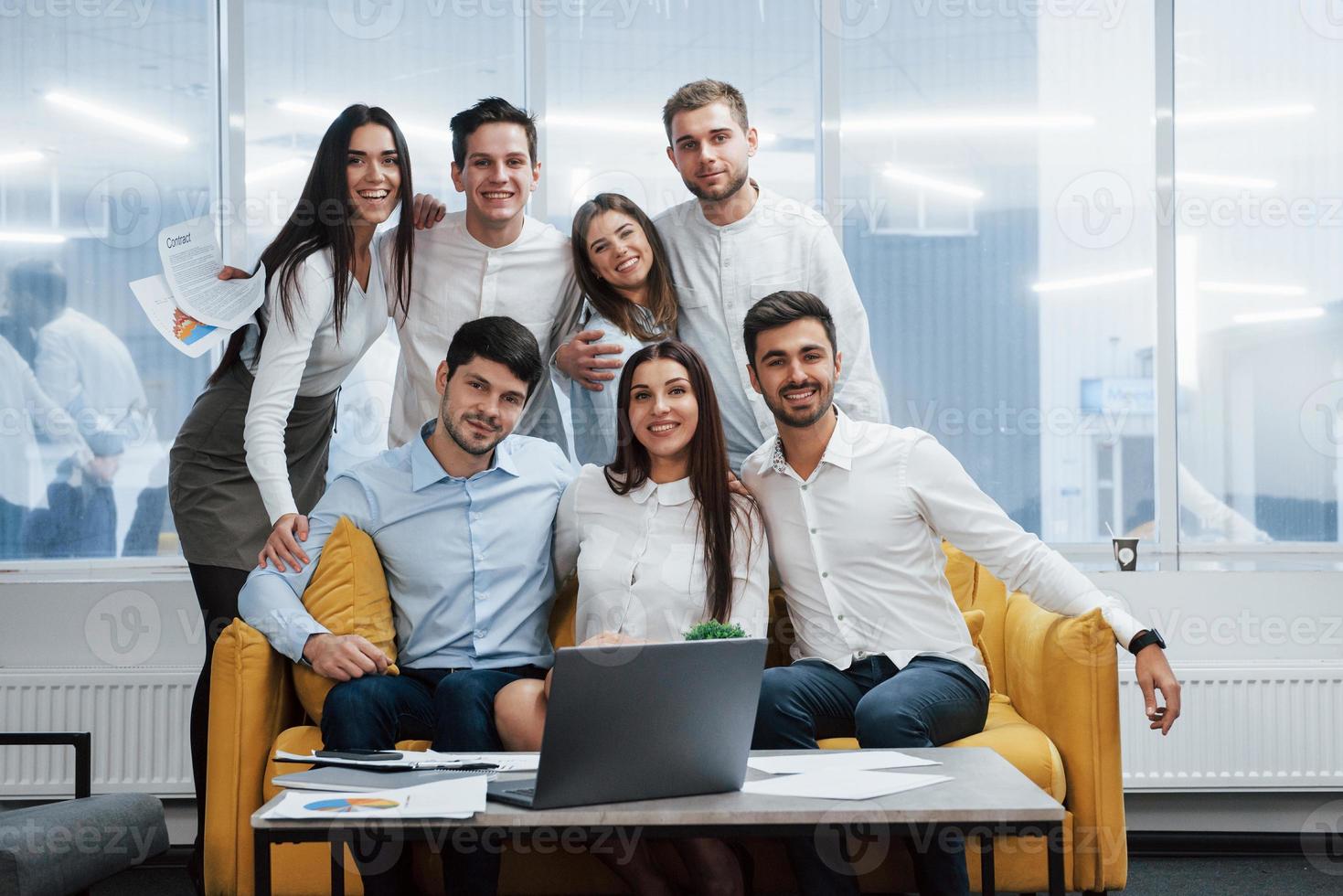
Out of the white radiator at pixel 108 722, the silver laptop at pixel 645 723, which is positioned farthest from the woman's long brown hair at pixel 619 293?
the white radiator at pixel 108 722

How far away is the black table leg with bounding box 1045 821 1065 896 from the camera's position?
1.49 m

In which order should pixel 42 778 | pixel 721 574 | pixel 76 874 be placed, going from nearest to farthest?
pixel 76 874
pixel 721 574
pixel 42 778

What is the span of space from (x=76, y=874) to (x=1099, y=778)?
1.82m

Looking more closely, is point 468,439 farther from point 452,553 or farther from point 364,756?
point 364,756

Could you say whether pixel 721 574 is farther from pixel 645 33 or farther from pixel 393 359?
pixel 645 33

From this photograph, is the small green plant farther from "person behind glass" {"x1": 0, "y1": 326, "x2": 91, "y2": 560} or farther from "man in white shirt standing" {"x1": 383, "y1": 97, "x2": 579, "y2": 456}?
"person behind glass" {"x1": 0, "y1": 326, "x2": 91, "y2": 560}

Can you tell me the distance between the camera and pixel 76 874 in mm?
2145

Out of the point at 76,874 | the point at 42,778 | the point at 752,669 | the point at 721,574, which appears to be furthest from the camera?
the point at 42,778

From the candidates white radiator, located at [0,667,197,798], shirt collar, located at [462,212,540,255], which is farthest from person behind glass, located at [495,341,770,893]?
white radiator, located at [0,667,197,798]

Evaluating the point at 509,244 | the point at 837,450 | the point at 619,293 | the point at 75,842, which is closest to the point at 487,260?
the point at 509,244

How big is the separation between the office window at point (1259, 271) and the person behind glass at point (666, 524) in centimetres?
185

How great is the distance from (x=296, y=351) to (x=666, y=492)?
0.85 meters

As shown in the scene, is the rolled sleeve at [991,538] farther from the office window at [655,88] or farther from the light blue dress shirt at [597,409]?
the office window at [655,88]

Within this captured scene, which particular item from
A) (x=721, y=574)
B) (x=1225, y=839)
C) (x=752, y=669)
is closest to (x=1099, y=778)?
(x=721, y=574)
